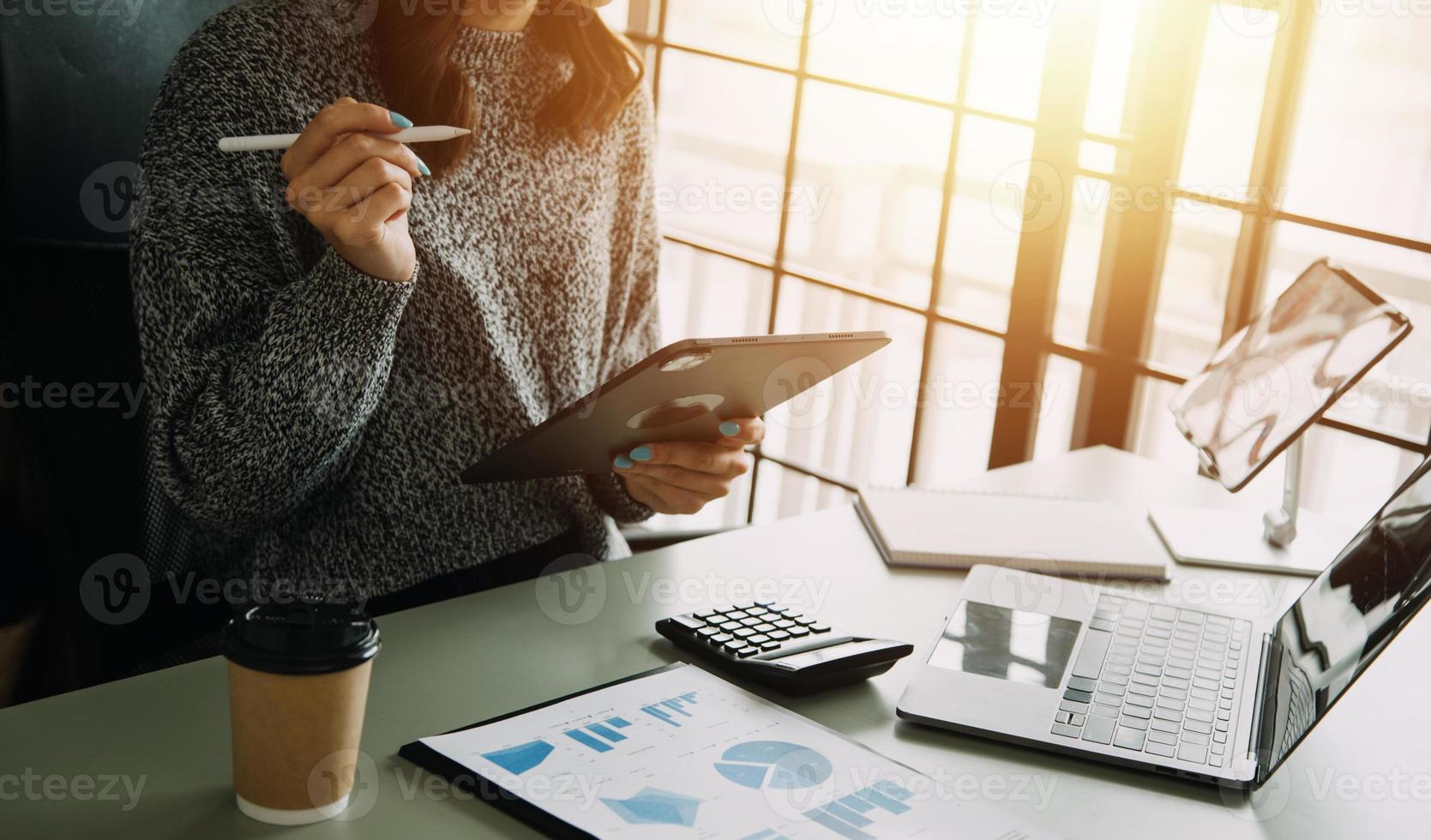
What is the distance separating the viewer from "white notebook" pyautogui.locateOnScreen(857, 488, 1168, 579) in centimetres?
119

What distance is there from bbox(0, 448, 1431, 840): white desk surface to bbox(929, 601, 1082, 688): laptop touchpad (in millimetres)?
27

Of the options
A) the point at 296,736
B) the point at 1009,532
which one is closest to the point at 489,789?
the point at 296,736

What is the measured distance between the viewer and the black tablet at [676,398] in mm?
975

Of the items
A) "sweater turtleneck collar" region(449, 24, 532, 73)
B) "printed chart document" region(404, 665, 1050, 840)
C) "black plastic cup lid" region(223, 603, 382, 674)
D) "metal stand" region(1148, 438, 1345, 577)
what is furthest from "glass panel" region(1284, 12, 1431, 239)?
"black plastic cup lid" region(223, 603, 382, 674)

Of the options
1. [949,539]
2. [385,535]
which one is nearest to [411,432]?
[385,535]

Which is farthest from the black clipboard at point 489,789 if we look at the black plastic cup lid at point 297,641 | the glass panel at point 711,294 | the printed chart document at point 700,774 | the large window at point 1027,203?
the glass panel at point 711,294

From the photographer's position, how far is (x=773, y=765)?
770 mm

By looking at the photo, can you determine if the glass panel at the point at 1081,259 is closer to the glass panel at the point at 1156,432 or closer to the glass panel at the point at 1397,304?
the glass panel at the point at 1156,432

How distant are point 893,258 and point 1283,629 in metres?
1.28

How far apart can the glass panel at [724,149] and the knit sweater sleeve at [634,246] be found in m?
0.78

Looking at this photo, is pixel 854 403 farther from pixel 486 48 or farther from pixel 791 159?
pixel 486 48

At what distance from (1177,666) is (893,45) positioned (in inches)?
55.4

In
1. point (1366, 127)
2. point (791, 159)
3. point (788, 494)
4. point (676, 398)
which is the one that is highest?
point (1366, 127)

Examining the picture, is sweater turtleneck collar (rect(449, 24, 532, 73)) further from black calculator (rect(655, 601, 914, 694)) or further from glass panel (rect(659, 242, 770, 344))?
glass panel (rect(659, 242, 770, 344))
